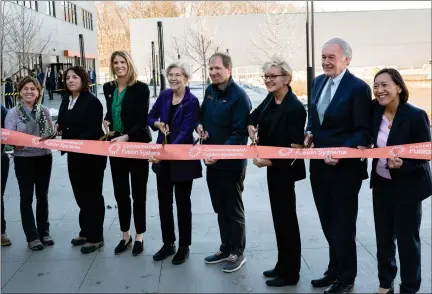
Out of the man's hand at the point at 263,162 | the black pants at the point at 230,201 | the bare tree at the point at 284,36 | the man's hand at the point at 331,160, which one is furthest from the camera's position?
the bare tree at the point at 284,36

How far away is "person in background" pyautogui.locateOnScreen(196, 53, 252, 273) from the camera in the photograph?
13.5 ft

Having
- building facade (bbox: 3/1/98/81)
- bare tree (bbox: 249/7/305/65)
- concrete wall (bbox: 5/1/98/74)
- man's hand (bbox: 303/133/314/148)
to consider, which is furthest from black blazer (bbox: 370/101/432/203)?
bare tree (bbox: 249/7/305/65)

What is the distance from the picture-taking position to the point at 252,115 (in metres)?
4.10

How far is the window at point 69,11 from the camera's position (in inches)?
1722

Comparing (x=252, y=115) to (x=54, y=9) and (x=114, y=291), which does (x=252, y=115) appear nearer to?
(x=114, y=291)

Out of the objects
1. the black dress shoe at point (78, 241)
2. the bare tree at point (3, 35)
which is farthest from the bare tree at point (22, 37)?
the black dress shoe at point (78, 241)

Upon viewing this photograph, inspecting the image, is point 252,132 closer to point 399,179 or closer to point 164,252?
point 399,179

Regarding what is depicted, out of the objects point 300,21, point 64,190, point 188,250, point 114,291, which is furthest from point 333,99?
point 300,21

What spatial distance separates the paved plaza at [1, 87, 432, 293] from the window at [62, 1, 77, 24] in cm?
4179

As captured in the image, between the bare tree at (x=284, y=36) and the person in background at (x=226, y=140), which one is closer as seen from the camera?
the person in background at (x=226, y=140)

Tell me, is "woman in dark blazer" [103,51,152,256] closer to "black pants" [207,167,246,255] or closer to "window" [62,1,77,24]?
"black pants" [207,167,246,255]

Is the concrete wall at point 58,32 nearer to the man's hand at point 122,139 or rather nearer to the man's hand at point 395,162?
the man's hand at point 122,139

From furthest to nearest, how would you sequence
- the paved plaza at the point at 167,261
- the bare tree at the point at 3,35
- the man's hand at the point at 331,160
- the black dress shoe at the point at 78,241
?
the bare tree at the point at 3,35, the black dress shoe at the point at 78,241, the paved plaza at the point at 167,261, the man's hand at the point at 331,160

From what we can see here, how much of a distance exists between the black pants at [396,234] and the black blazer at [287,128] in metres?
0.70
